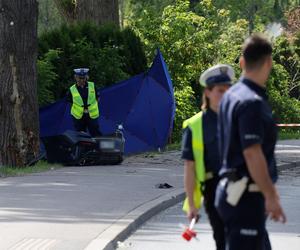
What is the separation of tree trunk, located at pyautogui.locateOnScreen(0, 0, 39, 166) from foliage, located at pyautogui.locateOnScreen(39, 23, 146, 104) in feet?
6.45

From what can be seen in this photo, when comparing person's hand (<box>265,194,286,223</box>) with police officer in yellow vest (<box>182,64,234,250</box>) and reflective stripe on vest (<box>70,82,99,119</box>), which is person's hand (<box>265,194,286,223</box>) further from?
reflective stripe on vest (<box>70,82,99,119</box>)

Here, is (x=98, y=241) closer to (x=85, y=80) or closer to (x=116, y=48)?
(x=85, y=80)

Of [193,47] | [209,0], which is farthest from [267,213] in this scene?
[209,0]

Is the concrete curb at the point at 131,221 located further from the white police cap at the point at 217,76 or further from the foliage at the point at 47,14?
the foliage at the point at 47,14

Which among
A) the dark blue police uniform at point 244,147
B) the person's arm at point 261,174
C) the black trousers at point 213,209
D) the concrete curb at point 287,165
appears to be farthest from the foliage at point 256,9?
the person's arm at point 261,174

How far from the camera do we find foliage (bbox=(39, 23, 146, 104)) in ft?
63.9

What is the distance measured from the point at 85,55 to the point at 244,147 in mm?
15395

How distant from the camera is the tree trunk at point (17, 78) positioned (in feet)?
52.3

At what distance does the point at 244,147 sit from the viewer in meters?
4.77

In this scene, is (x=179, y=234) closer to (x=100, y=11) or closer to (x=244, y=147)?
(x=244, y=147)

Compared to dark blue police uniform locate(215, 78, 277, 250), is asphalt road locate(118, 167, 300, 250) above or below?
below

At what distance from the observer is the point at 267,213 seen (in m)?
4.86

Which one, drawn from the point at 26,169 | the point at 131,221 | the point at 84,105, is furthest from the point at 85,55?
the point at 131,221

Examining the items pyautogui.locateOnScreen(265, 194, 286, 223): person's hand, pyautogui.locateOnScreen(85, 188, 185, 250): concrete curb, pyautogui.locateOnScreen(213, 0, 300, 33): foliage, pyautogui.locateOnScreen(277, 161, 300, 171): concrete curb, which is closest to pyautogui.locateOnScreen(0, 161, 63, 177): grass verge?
pyautogui.locateOnScreen(85, 188, 185, 250): concrete curb
